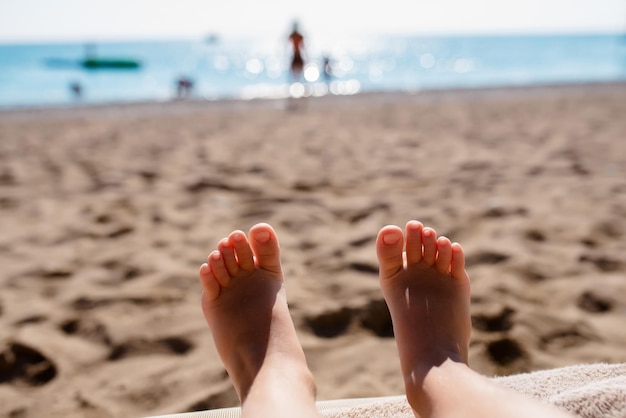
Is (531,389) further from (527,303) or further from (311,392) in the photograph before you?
(527,303)

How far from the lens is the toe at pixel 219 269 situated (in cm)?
139

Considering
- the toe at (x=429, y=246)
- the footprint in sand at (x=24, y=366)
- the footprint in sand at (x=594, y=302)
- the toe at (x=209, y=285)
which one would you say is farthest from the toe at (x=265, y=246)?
the footprint in sand at (x=594, y=302)

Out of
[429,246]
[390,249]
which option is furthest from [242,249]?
[429,246]

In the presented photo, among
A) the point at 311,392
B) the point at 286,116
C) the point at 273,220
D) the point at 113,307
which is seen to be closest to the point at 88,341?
the point at 113,307

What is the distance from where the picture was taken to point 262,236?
1380 millimetres

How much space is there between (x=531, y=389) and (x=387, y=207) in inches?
59.7

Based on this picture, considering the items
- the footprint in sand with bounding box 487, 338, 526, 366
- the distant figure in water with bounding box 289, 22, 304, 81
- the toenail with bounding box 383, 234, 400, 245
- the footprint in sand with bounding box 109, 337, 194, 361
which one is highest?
the distant figure in water with bounding box 289, 22, 304, 81

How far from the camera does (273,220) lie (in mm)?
2398

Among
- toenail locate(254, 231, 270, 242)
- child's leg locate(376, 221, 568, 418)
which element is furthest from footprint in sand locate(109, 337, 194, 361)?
child's leg locate(376, 221, 568, 418)

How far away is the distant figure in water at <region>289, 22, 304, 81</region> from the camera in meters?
7.17

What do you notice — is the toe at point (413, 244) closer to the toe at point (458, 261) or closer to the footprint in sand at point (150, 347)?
the toe at point (458, 261)

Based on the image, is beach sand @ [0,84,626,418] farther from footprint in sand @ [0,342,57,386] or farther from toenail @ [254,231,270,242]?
toenail @ [254,231,270,242]

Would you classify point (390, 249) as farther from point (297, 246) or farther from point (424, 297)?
point (297, 246)

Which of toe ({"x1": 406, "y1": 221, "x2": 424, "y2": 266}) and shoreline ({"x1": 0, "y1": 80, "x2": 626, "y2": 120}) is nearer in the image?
toe ({"x1": 406, "y1": 221, "x2": 424, "y2": 266})
